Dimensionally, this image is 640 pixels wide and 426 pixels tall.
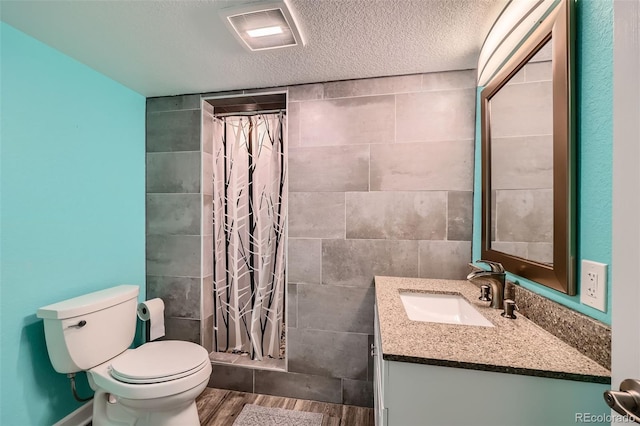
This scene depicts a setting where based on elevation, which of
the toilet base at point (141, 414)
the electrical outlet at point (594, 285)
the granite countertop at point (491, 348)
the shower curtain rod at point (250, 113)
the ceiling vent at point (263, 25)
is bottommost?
the toilet base at point (141, 414)

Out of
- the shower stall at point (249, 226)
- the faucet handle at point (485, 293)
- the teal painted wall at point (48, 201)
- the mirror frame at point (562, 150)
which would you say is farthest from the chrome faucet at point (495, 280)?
the teal painted wall at point (48, 201)

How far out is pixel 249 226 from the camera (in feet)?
6.97

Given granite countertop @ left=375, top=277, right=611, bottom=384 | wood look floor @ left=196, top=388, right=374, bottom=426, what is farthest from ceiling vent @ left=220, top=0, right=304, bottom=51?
wood look floor @ left=196, top=388, right=374, bottom=426

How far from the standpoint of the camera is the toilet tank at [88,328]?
4.51ft

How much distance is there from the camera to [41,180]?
1.43m

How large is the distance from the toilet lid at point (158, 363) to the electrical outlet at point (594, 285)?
1716mm

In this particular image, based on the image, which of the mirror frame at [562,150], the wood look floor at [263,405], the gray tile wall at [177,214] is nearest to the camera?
the mirror frame at [562,150]

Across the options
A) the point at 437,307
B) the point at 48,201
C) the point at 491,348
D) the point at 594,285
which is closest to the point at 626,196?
the point at 594,285

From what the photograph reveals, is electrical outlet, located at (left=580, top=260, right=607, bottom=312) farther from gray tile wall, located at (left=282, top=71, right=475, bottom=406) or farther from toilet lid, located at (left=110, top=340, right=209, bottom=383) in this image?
toilet lid, located at (left=110, top=340, right=209, bottom=383)

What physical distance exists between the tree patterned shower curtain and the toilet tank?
0.64 meters

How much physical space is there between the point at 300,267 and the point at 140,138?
1.60 meters

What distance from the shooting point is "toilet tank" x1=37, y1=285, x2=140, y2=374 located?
4.51 ft

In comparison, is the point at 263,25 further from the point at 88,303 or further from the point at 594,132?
the point at 88,303

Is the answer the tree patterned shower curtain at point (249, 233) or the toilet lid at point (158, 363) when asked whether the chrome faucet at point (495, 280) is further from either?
the toilet lid at point (158, 363)
